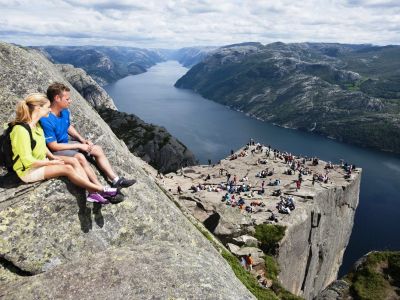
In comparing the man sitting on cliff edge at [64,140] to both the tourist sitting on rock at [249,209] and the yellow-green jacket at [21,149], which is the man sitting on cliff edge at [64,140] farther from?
the tourist sitting on rock at [249,209]

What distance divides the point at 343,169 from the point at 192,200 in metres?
49.7

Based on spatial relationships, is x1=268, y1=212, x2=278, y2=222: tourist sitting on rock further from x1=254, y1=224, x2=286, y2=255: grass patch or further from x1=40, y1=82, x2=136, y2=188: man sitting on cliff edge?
x1=40, y1=82, x2=136, y2=188: man sitting on cliff edge

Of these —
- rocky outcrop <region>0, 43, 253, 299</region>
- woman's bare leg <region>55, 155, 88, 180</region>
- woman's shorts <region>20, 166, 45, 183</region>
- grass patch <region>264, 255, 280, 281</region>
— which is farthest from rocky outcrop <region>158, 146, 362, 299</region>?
woman's shorts <region>20, 166, 45, 183</region>

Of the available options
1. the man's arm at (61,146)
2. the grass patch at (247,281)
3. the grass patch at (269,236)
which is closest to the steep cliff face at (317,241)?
the grass patch at (269,236)

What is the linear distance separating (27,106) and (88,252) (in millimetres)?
4824

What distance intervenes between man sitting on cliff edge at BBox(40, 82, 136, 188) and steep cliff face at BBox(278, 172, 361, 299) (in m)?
32.5

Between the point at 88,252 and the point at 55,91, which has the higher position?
the point at 55,91

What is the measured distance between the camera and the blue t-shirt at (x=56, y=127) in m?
12.6

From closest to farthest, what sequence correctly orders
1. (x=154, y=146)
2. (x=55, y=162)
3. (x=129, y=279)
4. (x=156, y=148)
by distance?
(x=129, y=279)
(x=55, y=162)
(x=156, y=148)
(x=154, y=146)

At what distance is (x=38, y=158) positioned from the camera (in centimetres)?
1171

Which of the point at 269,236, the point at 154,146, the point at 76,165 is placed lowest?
the point at 154,146

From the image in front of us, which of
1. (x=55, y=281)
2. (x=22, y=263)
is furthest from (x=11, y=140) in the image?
(x=55, y=281)

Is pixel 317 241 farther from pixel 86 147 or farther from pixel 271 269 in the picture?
pixel 86 147

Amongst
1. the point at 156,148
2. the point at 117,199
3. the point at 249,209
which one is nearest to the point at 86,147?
the point at 117,199
